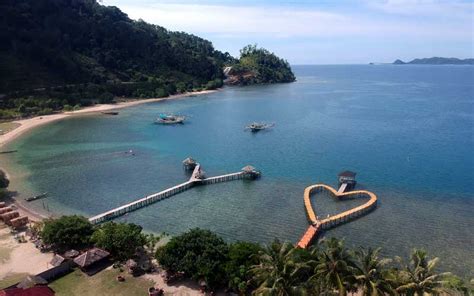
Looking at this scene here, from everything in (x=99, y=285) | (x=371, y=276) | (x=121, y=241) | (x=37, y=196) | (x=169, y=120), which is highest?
(x=169, y=120)

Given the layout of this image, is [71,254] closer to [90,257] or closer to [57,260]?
[57,260]

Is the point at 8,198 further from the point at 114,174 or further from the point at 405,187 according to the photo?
the point at 405,187

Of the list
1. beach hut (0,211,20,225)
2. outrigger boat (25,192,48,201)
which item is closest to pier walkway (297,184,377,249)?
beach hut (0,211,20,225)

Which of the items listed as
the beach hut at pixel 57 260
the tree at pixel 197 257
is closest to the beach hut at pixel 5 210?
the beach hut at pixel 57 260

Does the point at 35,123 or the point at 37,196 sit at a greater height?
the point at 35,123

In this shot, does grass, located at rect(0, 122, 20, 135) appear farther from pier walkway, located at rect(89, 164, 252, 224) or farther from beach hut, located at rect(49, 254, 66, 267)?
beach hut, located at rect(49, 254, 66, 267)

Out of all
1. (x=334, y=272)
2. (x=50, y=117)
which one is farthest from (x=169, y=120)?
(x=334, y=272)
